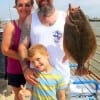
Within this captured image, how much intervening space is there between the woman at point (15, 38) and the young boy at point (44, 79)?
426 mm

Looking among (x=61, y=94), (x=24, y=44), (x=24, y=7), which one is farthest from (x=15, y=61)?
(x=61, y=94)

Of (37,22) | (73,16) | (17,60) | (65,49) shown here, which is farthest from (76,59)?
(17,60)

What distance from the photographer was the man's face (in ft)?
11.2

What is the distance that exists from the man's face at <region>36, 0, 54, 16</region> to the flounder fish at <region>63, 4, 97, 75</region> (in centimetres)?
51

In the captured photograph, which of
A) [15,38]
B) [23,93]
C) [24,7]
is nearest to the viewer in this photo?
[23,93]

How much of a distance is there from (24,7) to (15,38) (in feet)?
→ 1.08

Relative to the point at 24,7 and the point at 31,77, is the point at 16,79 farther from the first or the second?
the point at 24,7

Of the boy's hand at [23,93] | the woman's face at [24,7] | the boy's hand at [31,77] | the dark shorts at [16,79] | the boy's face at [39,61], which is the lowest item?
the dark shorts at [16,79]

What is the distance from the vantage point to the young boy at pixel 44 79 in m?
3.26

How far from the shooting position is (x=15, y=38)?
376 centimetres

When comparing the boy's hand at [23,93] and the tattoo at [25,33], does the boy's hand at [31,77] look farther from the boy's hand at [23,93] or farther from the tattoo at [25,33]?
the tattoo at [25,33]

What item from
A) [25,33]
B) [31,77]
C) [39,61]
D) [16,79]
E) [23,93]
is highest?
[25,33]

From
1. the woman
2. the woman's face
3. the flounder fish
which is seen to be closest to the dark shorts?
the woman

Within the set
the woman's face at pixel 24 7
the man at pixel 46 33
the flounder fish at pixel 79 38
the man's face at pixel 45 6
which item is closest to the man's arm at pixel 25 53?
the man at pixel 46 33
